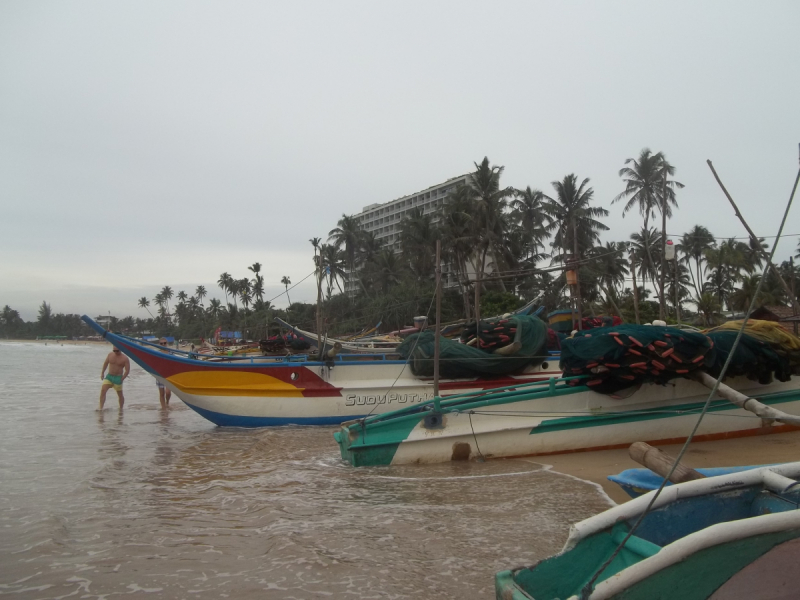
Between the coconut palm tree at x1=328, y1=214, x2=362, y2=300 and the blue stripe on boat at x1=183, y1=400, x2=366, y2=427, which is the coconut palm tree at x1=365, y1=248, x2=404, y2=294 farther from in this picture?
the blue stripe on boat at x1=183, y1=400, x2=366, y2=427

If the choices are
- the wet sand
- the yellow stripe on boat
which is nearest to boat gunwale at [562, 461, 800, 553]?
the wet sand

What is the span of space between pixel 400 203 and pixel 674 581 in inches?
3721

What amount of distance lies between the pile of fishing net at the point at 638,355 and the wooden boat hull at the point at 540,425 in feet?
1.28

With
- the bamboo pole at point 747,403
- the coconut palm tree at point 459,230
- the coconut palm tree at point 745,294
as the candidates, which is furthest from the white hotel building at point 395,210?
the bamboo pole at point 747,403

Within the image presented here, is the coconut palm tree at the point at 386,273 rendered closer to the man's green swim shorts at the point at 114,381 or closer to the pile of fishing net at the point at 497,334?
the man's green swim shorts at the point at 114,381

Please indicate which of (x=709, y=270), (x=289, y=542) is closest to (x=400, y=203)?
(x=709, y=270)

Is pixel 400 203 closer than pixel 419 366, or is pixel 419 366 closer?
pixel 419 366

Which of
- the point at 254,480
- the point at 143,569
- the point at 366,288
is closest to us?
the point at 143,569

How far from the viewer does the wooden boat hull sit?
7.40 metres

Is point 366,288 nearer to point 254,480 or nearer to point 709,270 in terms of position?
→ point 709,270

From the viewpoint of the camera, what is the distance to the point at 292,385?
10.9m

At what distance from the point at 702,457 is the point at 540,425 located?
2025 mm

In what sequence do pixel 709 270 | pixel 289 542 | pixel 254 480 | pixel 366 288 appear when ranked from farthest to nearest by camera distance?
pixel 366 288
pixel 709 270
pixel 254 480
pixel 289 542

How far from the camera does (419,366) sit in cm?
1120
